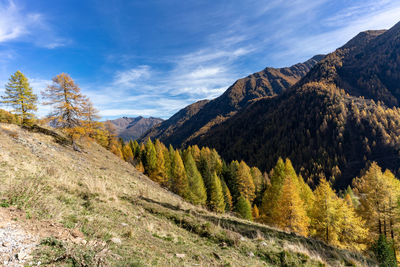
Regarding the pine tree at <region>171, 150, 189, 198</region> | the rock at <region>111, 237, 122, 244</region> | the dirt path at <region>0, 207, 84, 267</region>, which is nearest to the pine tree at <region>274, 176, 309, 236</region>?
the pine tree at <region>171, 150, 189, 198</region>

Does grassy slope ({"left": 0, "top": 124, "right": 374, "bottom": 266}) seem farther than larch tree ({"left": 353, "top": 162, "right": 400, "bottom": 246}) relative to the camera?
No

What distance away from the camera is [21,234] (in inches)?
162

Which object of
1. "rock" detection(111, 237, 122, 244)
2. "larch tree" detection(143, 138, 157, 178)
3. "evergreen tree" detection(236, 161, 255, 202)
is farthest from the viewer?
"evergreen tree" detection(236, 161, 255, 202)

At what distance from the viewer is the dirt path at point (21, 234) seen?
3.36m

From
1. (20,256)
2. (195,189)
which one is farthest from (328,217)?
(20,256)

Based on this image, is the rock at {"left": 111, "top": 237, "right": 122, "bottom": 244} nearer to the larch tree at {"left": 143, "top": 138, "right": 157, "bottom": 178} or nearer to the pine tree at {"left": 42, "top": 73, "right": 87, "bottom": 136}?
the pine tree at {"left": 42, "top": 73, "right": 87, "bottom": 136}

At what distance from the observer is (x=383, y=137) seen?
458 ft

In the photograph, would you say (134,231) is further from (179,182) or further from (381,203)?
(179,182)

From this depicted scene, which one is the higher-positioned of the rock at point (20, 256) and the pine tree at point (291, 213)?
the rock at point (20, 256)

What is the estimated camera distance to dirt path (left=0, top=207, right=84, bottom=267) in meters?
3.36

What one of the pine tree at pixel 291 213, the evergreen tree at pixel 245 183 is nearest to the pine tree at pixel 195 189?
the evergreen tree at pixel 245 183

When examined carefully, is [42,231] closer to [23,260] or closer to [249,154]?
[23,260]

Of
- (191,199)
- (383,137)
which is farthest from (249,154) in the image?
(191,199)

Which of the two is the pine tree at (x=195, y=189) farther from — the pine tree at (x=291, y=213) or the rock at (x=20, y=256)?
the rock at (x=20, y=256)
